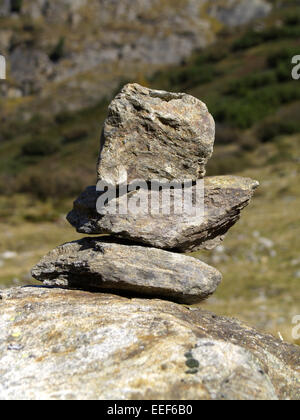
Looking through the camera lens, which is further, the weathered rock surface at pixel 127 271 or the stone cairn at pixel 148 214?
the weathered rock surface at pixel 127 271

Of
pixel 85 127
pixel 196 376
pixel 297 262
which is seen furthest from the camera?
pixel 85 127

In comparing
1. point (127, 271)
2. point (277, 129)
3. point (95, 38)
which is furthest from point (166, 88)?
point (127, 271)

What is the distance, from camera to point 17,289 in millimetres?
8039

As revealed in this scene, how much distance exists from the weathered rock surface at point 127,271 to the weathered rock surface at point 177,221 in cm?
24

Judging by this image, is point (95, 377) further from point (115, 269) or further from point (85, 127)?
point (85, 127)

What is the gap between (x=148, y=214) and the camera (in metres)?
7.27

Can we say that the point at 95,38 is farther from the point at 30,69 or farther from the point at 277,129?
the point at 277,129

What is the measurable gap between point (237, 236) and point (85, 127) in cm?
2825

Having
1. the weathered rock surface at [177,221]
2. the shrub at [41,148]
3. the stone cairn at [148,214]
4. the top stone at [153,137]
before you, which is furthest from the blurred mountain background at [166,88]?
the top stone at [153,137]

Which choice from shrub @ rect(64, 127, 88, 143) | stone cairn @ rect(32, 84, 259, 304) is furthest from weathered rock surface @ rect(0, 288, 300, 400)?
shrub @ rect(64, 127, 88, 143)

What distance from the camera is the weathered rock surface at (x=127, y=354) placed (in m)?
5.19

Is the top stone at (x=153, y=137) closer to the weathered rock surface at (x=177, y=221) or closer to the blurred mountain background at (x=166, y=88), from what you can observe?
the weathered rock surface at (x=177, y=221)

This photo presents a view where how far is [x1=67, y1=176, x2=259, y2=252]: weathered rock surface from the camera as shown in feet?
23.6

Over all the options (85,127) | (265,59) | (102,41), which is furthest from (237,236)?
(102,41)
